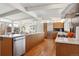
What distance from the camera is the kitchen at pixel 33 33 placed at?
8.83 feet

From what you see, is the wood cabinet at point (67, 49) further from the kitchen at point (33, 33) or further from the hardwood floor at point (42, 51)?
the hardwood floor at point (42, 51)

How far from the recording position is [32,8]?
6.07 m

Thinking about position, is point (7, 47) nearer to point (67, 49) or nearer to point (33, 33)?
point (67, 49)

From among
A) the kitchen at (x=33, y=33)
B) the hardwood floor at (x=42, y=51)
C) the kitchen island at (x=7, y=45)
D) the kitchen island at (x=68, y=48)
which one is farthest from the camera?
the hardwood floor at (x=42, y=51)

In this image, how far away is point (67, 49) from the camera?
250 cm

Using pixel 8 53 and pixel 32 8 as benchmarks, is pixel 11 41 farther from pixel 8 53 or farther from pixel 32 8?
pixel 32 8

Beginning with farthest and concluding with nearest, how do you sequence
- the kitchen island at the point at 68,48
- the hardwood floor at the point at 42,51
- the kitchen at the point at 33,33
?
the hardwood floor at the point at 42,51 → the kitchen at the point at 33,33 → the kitchen island at the point at 68,48

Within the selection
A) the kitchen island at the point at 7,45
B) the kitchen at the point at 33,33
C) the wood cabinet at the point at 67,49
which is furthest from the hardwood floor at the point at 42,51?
the wood cabinet at the point at 67,49

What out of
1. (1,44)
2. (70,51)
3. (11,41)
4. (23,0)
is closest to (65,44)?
(70,51)

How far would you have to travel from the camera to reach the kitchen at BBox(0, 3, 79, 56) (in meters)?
2.69

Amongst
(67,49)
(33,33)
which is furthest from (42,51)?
(67,49)

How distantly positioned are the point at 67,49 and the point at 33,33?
15.9 feet

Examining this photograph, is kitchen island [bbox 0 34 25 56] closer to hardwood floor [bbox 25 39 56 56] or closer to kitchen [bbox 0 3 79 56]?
kitchen [bbox 0 3 79 56]

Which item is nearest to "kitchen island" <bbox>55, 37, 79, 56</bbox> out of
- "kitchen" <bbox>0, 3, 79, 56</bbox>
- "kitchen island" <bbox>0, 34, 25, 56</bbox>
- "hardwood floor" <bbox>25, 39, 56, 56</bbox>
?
"kitchen" <bbox>0, 3, 79, 56</bbox>
